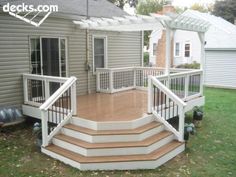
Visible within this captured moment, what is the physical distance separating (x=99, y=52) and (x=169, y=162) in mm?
5972

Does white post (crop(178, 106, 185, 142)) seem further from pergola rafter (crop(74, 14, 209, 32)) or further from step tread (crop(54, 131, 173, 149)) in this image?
pergola rafter (crop(74, 14, 209, 32))

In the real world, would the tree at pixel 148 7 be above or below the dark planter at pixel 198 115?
above

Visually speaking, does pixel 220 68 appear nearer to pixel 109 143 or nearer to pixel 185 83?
pixel 185 83

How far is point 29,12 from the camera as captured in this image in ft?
26.4

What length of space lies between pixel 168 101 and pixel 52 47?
4.11 meters

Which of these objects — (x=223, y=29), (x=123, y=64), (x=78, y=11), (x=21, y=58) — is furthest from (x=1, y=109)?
(x=223, y=29)

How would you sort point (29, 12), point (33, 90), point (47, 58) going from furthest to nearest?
1. point (47, 58)
2. point (33, 90)
3. point (29, 12)

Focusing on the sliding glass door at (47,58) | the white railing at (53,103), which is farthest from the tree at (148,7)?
the white railing at (53,103)

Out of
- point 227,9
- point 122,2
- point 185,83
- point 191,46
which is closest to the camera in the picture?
point 185,83

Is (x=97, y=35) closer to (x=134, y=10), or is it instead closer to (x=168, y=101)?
(x=168, y=101)

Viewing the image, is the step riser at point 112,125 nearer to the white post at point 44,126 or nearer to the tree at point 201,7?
the white post at point 44,126

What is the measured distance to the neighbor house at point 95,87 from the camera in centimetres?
605

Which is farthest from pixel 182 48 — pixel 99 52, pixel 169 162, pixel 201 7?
pixel 201 7

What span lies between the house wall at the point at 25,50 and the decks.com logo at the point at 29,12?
0.69 feet
